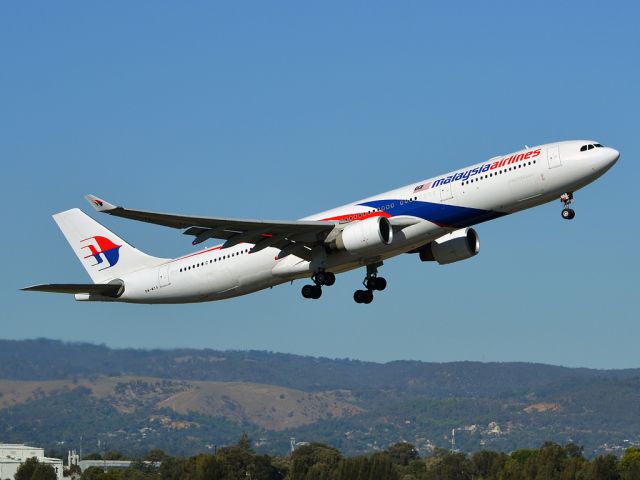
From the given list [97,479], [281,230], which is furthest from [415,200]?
[97,479]

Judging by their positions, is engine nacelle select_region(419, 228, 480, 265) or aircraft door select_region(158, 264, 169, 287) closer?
engine nacelle select_region(419, 228, 480, 265)

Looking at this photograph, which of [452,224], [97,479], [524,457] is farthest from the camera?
[524,457]

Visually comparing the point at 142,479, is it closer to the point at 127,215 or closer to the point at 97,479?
the point at 97,479

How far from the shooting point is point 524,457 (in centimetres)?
10819

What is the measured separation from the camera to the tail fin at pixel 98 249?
5447 centimetres

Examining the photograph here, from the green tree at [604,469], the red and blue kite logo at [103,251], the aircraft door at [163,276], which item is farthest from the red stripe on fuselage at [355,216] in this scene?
the green tree at [604,469]

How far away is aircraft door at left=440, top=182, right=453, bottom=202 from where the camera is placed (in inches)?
1768

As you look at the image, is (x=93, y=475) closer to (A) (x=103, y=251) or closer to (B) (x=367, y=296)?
(A) (x=103, y=251)

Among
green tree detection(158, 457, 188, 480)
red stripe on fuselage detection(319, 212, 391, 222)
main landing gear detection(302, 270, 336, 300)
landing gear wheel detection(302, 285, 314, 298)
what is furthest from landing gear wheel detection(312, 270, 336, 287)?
green tree detection(158, 457, 188, 480)

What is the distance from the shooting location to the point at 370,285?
51906mm

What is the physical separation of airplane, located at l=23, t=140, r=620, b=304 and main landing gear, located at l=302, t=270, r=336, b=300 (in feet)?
0.14

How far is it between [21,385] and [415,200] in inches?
6446

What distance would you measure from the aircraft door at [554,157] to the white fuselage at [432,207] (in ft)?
0.12

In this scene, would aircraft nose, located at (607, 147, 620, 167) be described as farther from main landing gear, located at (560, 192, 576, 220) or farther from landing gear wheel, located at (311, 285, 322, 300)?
landing gear wheel, located at (311, 285, 322, 300)
